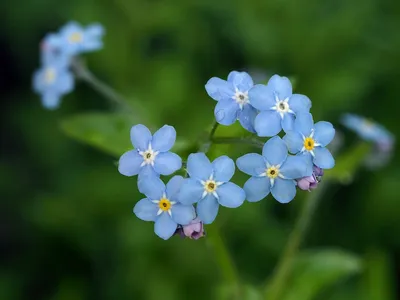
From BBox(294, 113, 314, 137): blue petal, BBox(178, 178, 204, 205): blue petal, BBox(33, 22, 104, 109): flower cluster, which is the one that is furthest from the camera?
BBox(33, 22, 104, 109): flower cluster

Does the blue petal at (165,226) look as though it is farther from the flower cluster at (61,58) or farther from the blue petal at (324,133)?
the flower cluster at (61,58)

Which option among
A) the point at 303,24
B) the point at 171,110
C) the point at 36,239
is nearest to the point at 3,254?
the point at 36,239

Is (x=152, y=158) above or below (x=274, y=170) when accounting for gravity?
below

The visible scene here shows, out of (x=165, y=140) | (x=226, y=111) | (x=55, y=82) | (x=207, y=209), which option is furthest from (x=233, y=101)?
(x=55, y=82)

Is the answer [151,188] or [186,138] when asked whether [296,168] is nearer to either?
[151,188]

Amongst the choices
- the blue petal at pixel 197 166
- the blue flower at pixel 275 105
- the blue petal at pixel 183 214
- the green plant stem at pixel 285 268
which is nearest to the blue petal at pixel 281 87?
the blue flower at pixel 275 105

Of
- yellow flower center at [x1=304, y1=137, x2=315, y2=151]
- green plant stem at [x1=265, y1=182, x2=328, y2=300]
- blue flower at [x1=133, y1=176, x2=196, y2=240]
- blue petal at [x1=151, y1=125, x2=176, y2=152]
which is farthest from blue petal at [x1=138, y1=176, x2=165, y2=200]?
green plant stem at [x1=265, y1=182, x2=328, y2=300]

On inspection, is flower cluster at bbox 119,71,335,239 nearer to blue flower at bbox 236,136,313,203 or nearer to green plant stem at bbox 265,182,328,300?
blue flower at bbox 236,136,313,203
